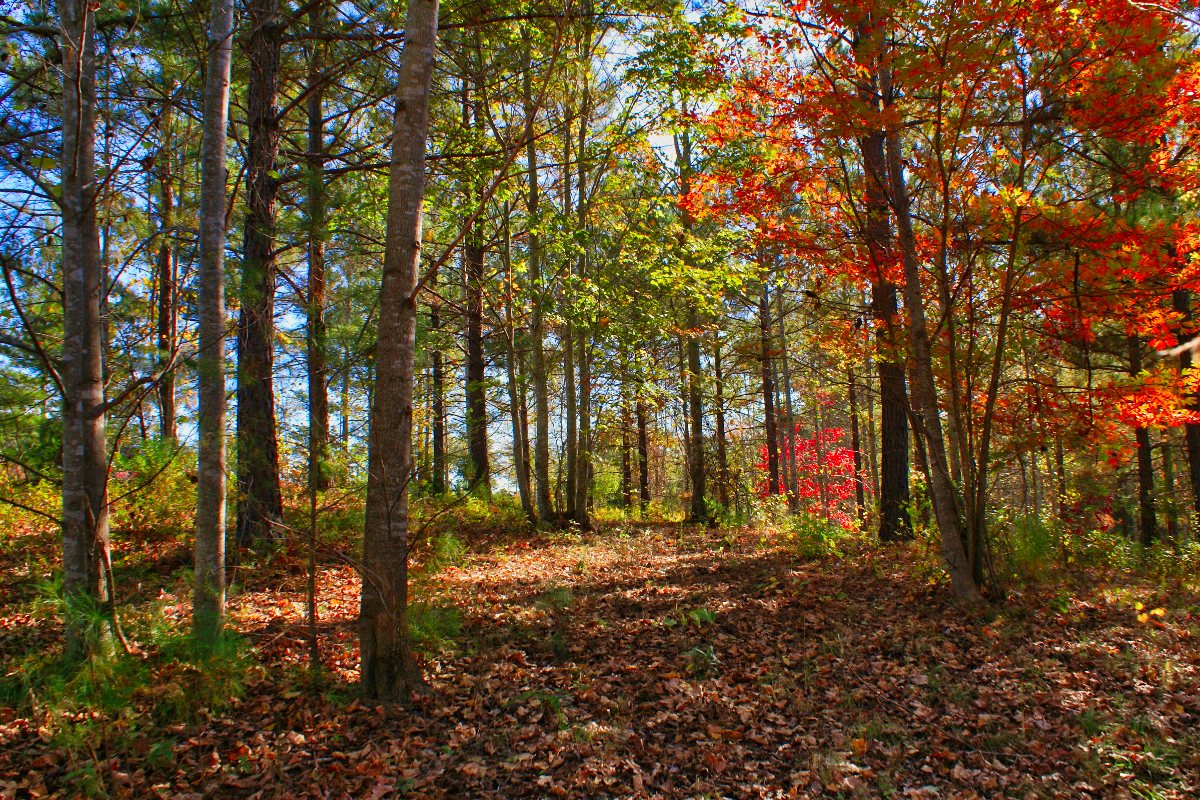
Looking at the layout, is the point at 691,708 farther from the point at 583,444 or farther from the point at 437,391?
the point at 437,391

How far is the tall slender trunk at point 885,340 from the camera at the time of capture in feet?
20.5

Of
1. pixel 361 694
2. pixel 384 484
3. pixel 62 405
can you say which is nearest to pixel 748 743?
pixel 361 694

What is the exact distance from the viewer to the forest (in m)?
3.46

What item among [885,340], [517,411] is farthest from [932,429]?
[517,411]

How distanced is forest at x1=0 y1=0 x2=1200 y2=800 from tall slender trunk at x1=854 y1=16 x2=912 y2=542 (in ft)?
0.24

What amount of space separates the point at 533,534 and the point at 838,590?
18.6 ft

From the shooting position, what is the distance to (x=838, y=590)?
6605mm

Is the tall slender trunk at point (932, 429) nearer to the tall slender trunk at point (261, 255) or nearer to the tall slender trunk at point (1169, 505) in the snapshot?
the tall slender trunk at point (1169, 505)

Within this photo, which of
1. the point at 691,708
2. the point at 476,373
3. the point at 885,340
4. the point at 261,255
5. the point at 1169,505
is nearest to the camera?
the point at 691,708

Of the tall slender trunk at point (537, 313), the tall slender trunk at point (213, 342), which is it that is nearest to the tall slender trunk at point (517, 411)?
the tall slender trunk at point (537, 313)

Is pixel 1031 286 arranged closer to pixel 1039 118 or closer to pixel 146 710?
pixel 1039 118

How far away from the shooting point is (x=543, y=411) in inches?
427

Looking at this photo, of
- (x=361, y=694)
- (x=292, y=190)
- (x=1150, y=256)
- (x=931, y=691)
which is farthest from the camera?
(x=292, y=190)

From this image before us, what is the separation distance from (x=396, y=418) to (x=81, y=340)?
225 cm
